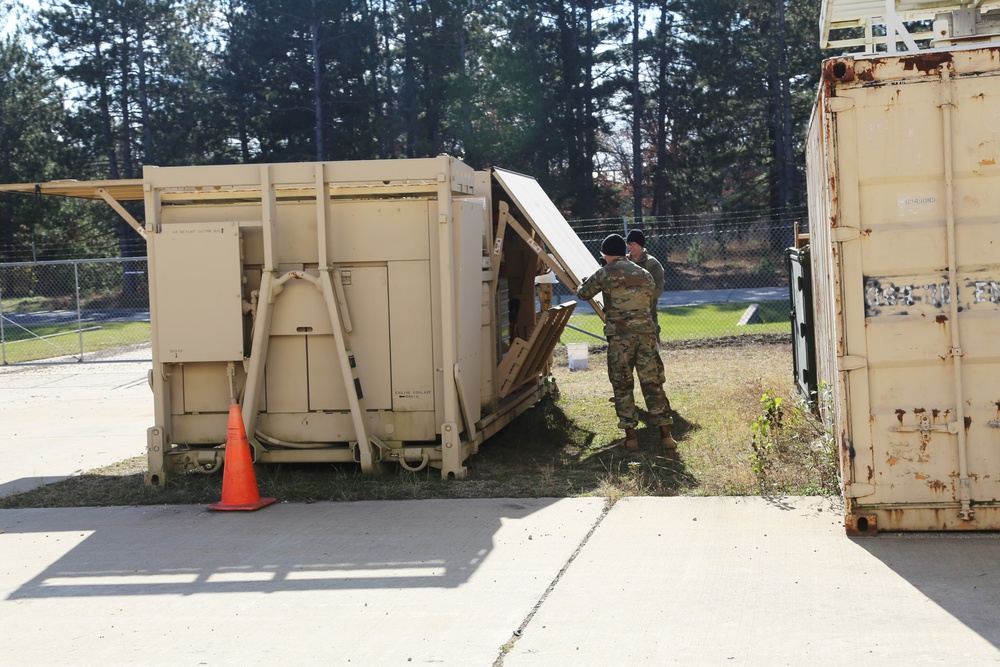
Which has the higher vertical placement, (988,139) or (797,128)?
(797,128)

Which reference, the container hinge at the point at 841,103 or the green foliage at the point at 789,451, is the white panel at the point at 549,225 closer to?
the green foliage at the point at 789,451

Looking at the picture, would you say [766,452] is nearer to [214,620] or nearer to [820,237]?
[820,237]

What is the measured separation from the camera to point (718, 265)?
121 ft

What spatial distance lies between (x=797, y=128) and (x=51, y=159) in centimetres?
2892

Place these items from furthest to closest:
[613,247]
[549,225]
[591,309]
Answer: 1. [591,309]
2. [549,225]
3. [613,247]

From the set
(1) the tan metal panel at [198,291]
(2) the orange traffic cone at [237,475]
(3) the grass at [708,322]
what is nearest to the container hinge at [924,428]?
(2) the orange traffic cone at [237,475]

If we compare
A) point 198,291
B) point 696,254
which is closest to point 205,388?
point 198,291

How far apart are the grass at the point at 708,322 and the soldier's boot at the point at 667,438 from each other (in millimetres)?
9242

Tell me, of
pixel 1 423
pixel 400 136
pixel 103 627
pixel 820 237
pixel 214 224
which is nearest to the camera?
pixel 103 627

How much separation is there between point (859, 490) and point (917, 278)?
1214 millimetres

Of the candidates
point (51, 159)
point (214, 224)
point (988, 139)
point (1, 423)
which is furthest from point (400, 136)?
point (988, 139)

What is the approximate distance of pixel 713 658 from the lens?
4.49 m

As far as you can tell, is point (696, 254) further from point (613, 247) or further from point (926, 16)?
point (613, 247)

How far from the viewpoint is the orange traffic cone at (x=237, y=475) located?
7.60m
